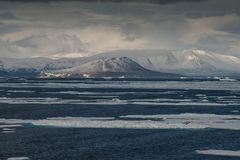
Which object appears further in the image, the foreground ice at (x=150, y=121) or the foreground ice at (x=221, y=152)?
the foreground ice at (x=150, y=121)

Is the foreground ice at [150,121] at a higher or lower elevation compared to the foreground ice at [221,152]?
higher

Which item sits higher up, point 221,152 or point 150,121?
point 150,121

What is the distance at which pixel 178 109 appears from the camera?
7706 centimetres

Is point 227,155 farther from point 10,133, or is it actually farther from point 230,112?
point 230,112

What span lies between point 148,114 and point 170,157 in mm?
30301

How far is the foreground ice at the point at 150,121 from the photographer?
55062mm

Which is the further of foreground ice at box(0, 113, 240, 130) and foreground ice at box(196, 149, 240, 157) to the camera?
foreground ice at box(0, 113, 240, 130)

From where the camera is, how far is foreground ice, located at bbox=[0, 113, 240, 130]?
5506 cm

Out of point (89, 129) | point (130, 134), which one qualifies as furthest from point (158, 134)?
point (89, 129)

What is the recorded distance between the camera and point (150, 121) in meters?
59.9

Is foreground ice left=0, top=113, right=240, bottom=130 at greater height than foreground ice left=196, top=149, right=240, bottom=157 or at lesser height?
greater

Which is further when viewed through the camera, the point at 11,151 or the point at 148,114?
the point at 148,114

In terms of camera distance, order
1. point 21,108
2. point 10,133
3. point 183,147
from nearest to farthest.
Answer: point 183,147
point 10,133
point 21,108

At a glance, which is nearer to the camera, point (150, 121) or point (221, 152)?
point (221, 152)
